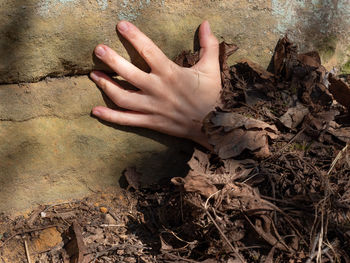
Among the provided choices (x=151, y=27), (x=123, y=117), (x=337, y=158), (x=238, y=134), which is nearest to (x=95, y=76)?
(x=123, y=117)

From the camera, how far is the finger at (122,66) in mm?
1705

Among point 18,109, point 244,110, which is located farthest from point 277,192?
point 18,109

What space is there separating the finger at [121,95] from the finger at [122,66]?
0.17 ft

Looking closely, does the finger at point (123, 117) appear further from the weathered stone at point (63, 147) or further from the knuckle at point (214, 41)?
the knuckle at point (214, 41)

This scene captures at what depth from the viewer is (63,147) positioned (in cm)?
179

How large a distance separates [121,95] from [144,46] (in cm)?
23

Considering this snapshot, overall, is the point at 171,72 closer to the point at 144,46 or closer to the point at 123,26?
the point at 144,46

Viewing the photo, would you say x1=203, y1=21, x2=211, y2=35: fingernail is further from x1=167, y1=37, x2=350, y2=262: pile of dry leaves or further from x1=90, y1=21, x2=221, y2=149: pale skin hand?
x1=167, y1=37, x2=350, y2=262: pile of dry leaves

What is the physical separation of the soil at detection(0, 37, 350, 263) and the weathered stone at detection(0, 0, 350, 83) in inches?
3.7

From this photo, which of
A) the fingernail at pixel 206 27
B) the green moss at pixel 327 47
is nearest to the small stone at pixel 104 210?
the fingernail at pixel 206 27

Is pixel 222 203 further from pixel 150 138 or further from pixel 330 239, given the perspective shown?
pixel 150 138

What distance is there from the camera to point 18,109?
1.71 m

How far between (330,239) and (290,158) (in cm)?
35

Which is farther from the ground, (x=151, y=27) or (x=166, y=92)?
(x=151, y=27)
